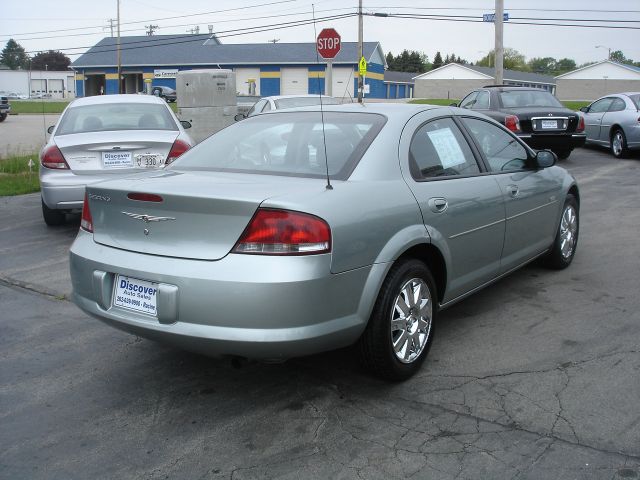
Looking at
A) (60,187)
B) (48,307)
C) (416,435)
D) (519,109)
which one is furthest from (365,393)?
(519,109)

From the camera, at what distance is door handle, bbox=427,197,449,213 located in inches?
160

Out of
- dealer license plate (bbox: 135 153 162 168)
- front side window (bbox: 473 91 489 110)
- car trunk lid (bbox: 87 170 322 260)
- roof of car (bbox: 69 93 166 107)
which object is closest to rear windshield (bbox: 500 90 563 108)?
front side window (bbox: 473 91 489 110)

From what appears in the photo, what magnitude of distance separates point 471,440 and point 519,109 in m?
11.3

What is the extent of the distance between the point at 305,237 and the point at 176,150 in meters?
4.82

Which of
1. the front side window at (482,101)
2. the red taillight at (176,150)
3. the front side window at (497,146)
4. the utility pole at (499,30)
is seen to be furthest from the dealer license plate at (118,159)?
the utility pole at (499,30)

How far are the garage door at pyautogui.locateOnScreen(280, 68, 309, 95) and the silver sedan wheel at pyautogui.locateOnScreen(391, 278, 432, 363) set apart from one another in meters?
62.5

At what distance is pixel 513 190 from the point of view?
5016 mm

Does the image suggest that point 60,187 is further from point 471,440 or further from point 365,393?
point 471,440

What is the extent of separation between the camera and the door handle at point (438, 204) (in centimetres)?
407

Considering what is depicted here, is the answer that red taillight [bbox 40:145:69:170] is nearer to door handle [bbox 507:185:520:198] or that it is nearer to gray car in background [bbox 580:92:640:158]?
door handle [bbox 507:185:520:198]

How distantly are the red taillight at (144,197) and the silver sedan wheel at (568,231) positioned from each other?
12.6 ft

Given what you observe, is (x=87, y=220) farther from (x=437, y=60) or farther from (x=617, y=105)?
(x=437, y=60)

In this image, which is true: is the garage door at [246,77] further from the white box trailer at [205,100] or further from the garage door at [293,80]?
the white box trailer at [205,100]

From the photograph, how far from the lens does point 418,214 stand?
393cm
